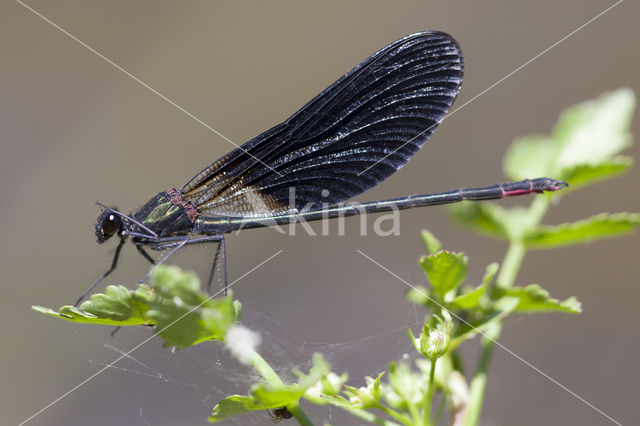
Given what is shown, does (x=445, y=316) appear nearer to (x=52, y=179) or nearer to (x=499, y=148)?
(x=499, y=148)

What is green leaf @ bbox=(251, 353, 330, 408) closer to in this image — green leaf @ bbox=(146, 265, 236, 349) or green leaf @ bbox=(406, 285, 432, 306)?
green leaf @ bbox=(146, 265, 236, 349)

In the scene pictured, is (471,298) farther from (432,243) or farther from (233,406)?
(233,406)

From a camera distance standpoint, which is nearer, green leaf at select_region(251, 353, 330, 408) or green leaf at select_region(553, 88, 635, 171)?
green leaf at select_region(251, 353, 330, 408)

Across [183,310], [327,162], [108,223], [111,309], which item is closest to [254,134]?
[327,162]

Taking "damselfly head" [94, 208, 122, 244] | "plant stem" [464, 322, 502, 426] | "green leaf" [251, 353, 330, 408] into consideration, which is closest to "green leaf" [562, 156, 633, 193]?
"plant stem" [464, 322, 502, 426]

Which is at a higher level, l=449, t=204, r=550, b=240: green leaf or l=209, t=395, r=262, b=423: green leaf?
l=449, t=204, r=550, b=240: green leaf

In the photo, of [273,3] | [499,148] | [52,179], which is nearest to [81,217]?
[52,179]
